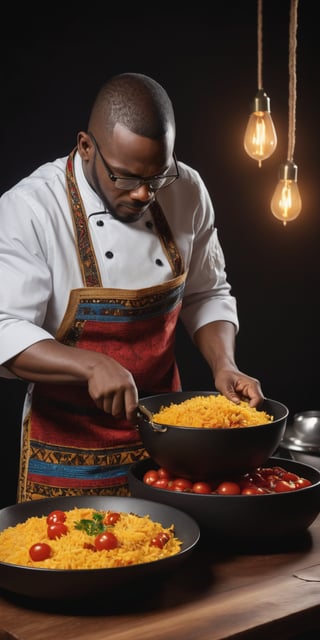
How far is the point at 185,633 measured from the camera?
53.4 inches

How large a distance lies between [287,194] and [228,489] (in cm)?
178

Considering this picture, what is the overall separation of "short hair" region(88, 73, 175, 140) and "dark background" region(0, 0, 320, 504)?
122cm

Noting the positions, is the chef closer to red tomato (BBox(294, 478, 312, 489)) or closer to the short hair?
the short hair

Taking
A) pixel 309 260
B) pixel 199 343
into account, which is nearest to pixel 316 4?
pixel 309 260

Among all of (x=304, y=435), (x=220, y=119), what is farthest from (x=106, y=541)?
(x=220, y=119)

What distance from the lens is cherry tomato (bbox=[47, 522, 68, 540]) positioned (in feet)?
5.04

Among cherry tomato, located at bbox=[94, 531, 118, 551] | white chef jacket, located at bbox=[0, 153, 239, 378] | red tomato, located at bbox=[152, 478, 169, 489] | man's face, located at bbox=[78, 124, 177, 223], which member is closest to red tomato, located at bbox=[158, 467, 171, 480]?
red tomato, located at bbox=[152, 478, 169, 489]

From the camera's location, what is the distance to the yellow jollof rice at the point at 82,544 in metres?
1.45

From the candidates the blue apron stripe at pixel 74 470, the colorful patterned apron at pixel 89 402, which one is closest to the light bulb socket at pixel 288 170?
the colorful patterned apron at pixel 89 402

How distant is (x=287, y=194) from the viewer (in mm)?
3293

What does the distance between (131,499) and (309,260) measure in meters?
2.93

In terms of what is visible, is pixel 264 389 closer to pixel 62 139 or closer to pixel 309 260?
pixel 309 260

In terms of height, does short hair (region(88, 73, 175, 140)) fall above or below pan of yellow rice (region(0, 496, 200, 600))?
above

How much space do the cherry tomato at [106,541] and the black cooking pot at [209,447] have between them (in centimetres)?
28
